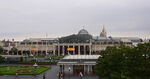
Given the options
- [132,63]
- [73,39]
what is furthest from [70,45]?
[132,63]

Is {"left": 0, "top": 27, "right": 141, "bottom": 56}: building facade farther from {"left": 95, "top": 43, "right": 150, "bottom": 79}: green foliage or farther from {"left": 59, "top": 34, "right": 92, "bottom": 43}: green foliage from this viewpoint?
{"left": 95, "top": 43, "right": 150, "bottom": 79}: green foliage

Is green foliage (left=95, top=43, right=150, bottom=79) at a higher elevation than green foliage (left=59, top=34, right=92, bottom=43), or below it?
below

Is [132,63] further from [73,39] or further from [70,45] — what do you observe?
[73,39]

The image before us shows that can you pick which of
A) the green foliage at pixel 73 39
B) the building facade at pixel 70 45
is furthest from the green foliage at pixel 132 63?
the green foliage at pixel 73 39

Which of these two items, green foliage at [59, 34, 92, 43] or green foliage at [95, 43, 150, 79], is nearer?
green foliage at [95, 43, 150, 79]

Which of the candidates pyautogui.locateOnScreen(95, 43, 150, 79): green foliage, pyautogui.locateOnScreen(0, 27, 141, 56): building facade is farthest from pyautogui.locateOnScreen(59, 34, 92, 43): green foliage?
pyautogui.locateOnScreen(95, 43, 150, 79): green foliage

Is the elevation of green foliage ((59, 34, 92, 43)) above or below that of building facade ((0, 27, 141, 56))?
above

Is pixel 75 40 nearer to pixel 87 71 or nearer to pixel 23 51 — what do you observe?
pixel 23 51

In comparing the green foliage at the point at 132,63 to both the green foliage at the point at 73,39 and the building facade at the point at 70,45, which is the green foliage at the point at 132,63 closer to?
the building facade at the point at 70,45

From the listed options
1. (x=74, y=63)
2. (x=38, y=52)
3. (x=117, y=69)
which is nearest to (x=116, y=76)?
(x=117, y=69)

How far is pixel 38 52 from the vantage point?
152625mm

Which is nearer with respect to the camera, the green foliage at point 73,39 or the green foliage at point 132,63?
the green foliage at point 132,63

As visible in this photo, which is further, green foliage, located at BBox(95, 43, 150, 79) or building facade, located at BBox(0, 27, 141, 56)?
building facade, located at BBox(0, 27, 141, 56)

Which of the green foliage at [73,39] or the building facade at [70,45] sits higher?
the green foliage at [73,39]
